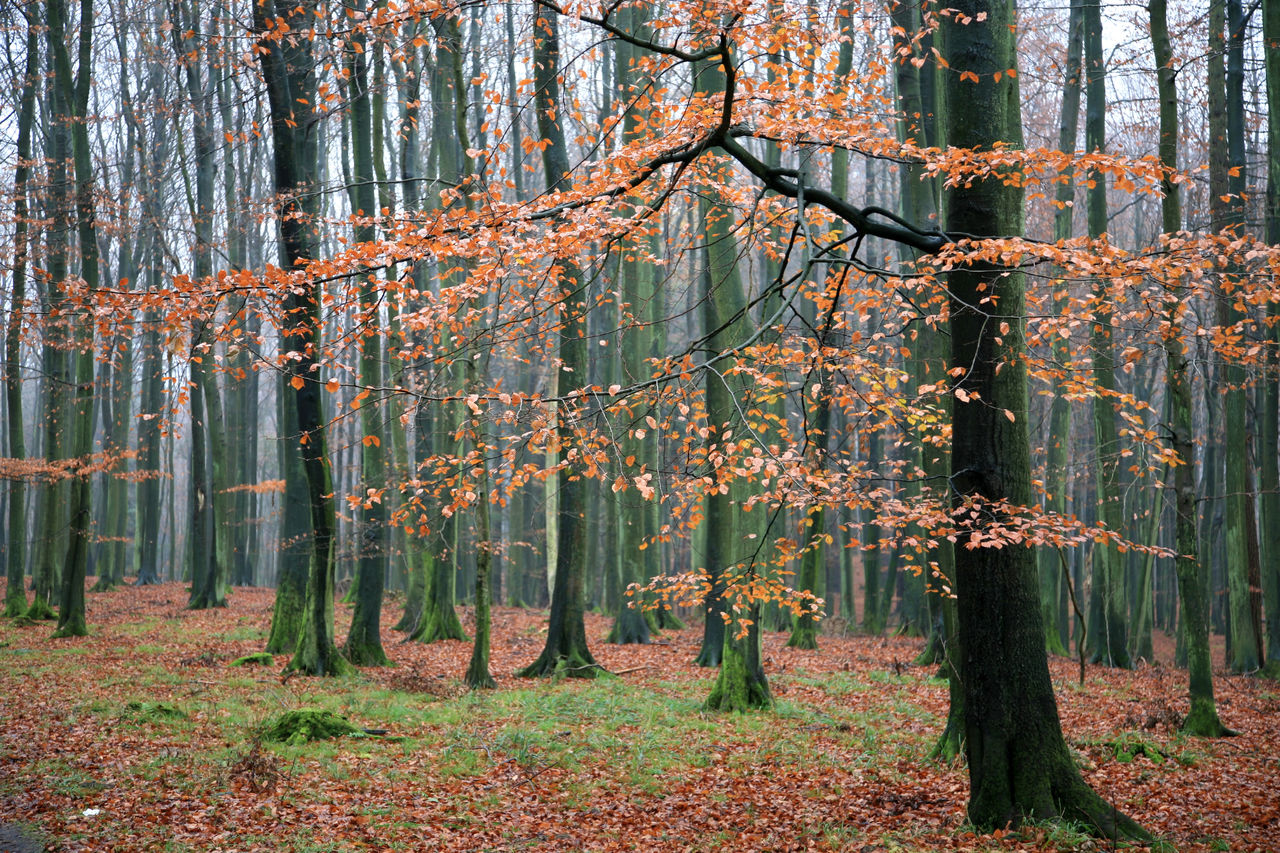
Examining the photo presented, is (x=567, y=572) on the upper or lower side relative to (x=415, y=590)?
upper

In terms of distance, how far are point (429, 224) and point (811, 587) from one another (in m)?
12.5

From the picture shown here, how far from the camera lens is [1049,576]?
2012cm

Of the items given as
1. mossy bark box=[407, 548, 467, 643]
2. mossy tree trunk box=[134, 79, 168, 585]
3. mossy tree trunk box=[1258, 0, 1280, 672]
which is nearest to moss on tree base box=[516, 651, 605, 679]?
mossy bark box=[407, 548, 467, 643]

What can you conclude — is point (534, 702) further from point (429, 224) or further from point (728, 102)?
point (728, 102)

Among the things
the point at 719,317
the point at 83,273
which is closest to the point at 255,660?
the point at 83,273

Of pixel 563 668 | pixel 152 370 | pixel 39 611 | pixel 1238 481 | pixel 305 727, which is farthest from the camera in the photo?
pixel 152 370

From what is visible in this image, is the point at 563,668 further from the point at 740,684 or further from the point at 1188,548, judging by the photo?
the point at 1188,548

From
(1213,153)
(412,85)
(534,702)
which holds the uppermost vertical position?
(412,85)

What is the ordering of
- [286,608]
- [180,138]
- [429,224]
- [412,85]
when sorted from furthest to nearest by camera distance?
[180,138], [412,85], [286,608], [429,224]

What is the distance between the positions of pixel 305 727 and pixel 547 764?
2343 millimetres

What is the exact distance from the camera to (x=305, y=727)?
7980mm

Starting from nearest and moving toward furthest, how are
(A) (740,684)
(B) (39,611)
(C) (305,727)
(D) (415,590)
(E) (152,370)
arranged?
1. (C) (305,727)
2. (A) (740,684)
3. (B) (39,611)
4. (D) (415,590)
5. (E) (152,370)

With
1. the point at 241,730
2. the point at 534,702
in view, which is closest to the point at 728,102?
the point at 241,730

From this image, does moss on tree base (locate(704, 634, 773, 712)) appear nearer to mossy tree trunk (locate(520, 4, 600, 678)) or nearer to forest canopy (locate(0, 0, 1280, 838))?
forest canopy (locate(0, 0, 1280, 838))
